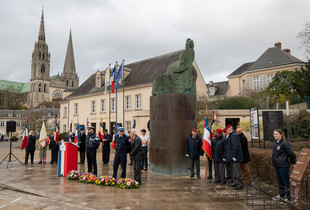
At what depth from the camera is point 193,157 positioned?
920 centimetres

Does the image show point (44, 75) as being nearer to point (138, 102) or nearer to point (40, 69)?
point (40, 69)

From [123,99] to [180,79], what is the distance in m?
17.8

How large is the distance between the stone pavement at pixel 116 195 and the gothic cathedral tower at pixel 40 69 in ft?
408

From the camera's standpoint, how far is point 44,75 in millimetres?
127938

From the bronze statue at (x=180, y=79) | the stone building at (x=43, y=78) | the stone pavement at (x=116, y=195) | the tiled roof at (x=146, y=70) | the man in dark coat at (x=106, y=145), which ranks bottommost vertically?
the stone pavement at (x=116, y=195)

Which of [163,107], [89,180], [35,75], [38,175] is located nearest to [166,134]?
[163,107]

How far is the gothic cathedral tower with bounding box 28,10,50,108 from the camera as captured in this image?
123 metres

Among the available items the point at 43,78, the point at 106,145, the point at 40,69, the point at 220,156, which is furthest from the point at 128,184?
the point at 40,69

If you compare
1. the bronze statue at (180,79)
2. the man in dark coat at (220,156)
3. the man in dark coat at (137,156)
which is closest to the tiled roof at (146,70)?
the bronze statue at (180,79)

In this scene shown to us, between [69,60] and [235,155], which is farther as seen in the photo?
[69,60]

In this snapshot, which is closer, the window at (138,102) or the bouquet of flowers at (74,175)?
the bouquet of flowers at (74,175)

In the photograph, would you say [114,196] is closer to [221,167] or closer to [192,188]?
[192,188]

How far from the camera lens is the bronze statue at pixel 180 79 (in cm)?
1023

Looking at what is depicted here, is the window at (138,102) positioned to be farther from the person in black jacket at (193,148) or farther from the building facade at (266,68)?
the person in black jacket at (193,148)
